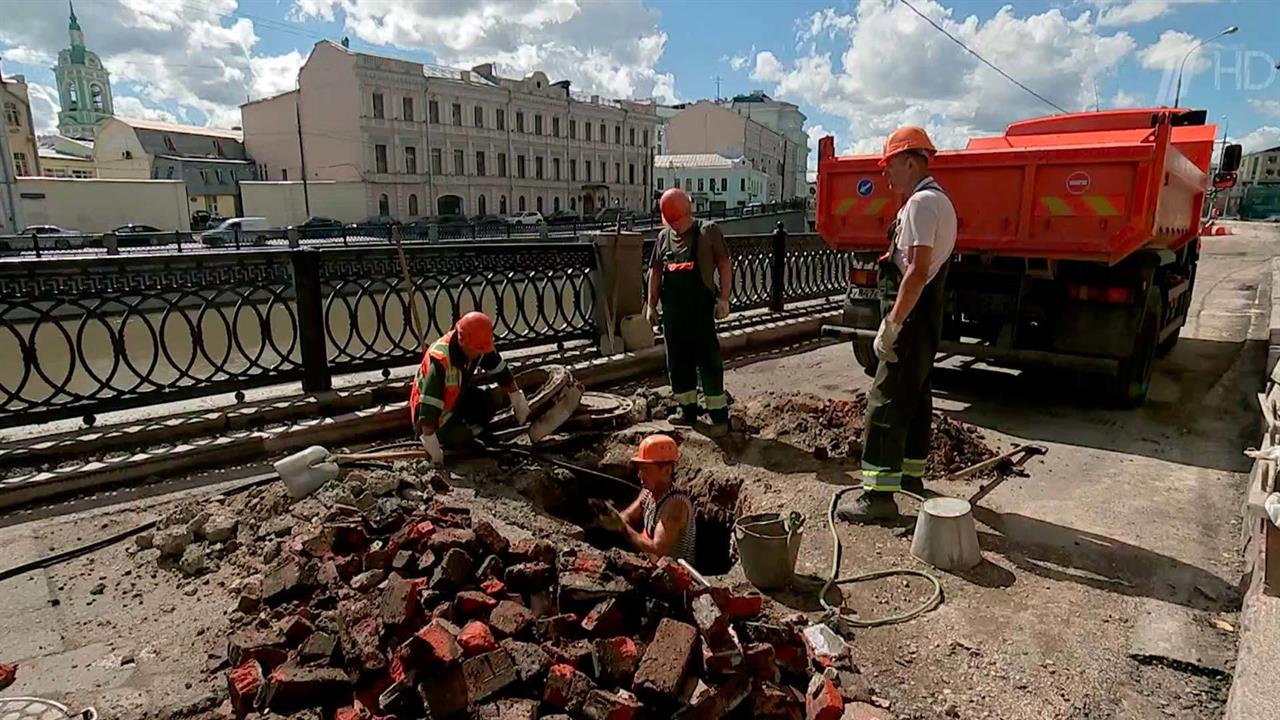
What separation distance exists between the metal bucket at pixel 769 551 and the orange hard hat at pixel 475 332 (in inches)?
80.3

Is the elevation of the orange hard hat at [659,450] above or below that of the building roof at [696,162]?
below

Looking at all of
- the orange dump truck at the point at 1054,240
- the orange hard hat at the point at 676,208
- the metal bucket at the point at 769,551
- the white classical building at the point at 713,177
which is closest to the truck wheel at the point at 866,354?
A: the orange dump truck at the point at 1054,240

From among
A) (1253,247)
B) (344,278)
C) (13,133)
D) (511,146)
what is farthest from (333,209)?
(1253,247)

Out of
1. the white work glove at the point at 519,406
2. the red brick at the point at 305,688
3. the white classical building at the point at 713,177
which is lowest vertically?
the red brick at the point at 305,688

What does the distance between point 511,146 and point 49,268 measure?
4995 centimetres

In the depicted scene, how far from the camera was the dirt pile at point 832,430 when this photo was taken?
486 centimetres

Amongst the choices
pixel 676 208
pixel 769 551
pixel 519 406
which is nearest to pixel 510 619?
pixel 769 551

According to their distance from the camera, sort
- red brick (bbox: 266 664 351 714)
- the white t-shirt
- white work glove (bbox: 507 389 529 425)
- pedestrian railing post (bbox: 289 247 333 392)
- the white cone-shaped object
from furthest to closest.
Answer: pedestrian railing post (bbox: 289 247 333 392)
white work glove (bbox: 507 389 529 425)
the white t-shirt
the white cone-shaped object
red brick (bbox: 266 664 351 714)

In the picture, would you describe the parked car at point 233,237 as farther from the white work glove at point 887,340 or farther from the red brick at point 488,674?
the red brick at point 488,674

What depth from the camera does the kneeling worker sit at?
3.89 m

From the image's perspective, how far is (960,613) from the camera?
10.3 ft

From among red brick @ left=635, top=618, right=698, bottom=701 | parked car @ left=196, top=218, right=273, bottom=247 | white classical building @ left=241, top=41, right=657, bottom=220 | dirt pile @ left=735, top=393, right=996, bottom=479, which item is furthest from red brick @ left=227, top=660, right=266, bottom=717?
white classical building @ left=241, top=41, right=657, bottom=220

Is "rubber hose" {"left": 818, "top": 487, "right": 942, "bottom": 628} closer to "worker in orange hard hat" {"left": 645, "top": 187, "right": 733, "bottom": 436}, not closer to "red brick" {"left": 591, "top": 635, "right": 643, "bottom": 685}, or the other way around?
"red brick" {"left": 591, "top": 635, "right": 643, "bottom": 685}

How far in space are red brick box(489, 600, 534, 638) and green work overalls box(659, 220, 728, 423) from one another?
300 cm
